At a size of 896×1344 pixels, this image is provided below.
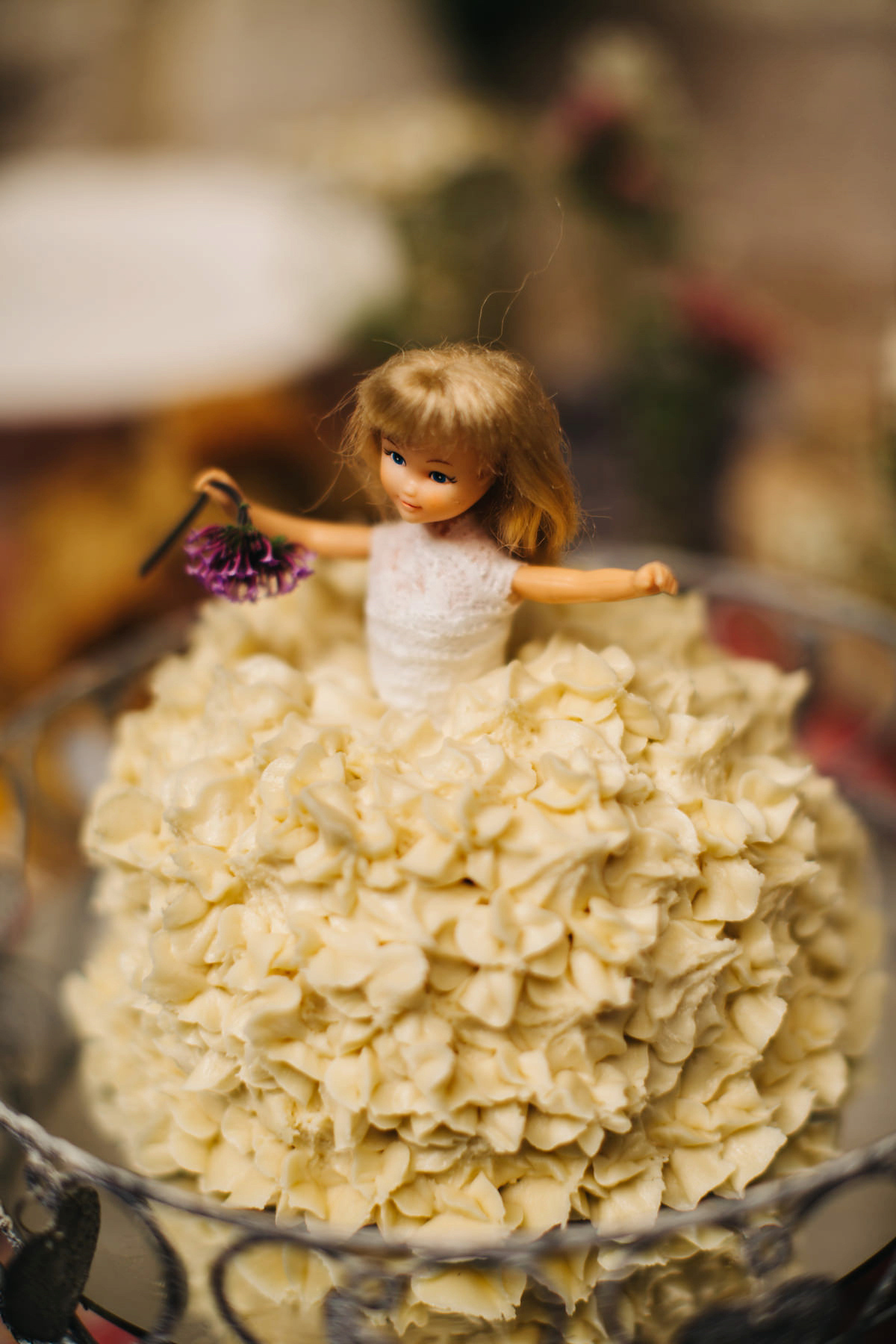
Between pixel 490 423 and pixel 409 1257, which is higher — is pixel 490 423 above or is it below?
above

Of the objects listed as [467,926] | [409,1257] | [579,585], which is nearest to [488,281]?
[579,585]

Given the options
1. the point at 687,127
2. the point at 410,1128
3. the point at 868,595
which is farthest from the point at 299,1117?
the point at 687,127

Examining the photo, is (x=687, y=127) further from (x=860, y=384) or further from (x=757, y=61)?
(x=860, y=384)

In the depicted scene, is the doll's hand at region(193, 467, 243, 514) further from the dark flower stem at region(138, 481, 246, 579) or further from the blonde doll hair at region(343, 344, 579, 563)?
the blonde doll hair at region(343, 344, 579, 563)

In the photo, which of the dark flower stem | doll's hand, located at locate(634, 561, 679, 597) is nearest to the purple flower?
the dark flower stem

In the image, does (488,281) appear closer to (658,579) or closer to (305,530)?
(305,530)

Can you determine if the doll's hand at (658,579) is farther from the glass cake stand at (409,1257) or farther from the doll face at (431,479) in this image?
the glass cake stand at (409,1257)
